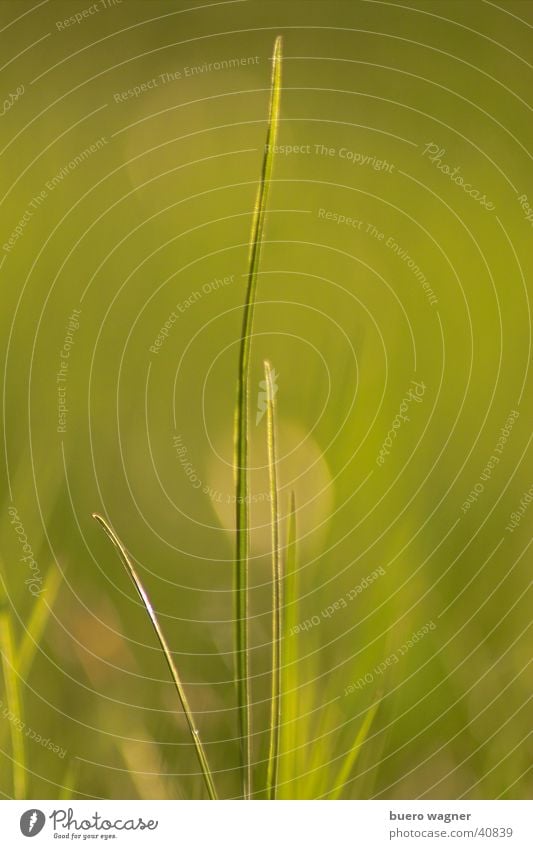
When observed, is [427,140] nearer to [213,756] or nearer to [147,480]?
[147,480]

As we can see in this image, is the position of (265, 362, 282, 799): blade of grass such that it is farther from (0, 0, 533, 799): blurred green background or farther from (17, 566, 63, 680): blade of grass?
(17, 566, 63, 680): blade of grass

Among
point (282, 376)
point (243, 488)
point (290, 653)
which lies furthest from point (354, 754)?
point (282, 376)

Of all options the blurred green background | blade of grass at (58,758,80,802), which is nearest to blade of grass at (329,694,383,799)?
the blurred green background

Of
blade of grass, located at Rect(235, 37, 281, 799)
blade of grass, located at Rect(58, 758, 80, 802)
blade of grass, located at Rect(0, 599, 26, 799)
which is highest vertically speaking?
blade of grass, located at Rect(235, 37, 281, 799)

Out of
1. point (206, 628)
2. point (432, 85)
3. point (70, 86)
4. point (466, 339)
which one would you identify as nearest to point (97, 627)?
point (206, 628)

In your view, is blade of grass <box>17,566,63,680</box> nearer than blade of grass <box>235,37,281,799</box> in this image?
No

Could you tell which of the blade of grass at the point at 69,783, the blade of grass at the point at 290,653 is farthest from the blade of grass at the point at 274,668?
the blade of grass at the point at 69,783

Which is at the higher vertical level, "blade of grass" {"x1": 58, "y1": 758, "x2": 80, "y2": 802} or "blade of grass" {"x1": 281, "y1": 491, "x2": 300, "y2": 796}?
"blade of grass" {"x1": 281, "y1": 491, "x2": 300, "y2": 796}

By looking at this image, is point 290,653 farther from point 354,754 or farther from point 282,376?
point 282,376
